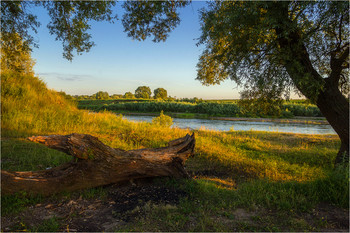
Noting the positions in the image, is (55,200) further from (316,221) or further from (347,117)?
(347,117)

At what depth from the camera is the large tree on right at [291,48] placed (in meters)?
5.75

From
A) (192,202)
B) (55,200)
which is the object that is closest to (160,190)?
(192,202)

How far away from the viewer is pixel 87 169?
4.30 meters

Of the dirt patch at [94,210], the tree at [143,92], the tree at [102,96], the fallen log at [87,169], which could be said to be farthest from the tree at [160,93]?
the dirt patch at [94,210]

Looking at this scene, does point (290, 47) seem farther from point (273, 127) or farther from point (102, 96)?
point (102, 96)

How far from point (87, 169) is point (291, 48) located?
269 inches

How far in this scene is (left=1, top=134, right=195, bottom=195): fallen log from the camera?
389 cm

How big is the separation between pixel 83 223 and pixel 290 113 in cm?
3294

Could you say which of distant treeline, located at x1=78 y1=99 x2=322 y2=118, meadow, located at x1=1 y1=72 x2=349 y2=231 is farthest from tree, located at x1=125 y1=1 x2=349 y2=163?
distant treeline, located at x1=78 y1=99 x2=322 y2=118

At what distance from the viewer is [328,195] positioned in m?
4.00

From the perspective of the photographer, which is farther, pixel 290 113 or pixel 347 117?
pixel 290 113

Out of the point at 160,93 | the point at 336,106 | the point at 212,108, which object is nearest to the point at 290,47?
the point at 336,106

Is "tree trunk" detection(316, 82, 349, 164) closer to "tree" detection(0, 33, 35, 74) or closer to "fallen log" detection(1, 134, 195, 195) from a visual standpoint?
"fallen log" detection(1, 134, 195, 195)

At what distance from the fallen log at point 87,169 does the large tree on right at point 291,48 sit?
4.22 metres
